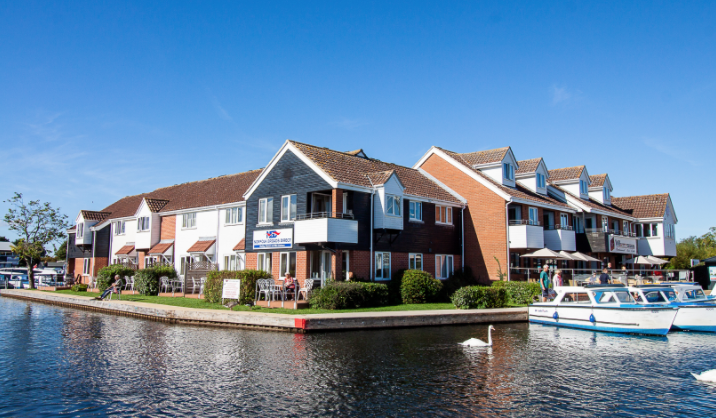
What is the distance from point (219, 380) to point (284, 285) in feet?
42.5

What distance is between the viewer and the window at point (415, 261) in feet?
104

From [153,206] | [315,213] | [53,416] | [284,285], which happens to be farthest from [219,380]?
[153,206]

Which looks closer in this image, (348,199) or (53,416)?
(53,416)

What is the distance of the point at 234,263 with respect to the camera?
3500 centimetres

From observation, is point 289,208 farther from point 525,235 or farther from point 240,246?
point 525,235

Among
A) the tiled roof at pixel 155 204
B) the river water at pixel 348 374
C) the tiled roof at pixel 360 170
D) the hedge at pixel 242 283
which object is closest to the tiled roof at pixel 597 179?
the tiled roof at pixel 360 170

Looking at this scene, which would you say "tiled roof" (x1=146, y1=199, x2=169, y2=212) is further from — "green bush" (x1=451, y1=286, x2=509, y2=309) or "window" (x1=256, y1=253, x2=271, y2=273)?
"green bush" (x1=451, y1=286, x2=509, y2=309)

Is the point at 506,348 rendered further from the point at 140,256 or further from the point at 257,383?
the point at 140,256

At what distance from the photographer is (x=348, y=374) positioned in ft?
42.6

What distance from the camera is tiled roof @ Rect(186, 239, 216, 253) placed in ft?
119

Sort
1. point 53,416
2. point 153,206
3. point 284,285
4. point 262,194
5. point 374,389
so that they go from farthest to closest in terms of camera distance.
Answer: point 153,206, point 262,194, point 284,285, point 374,389, point 53,416

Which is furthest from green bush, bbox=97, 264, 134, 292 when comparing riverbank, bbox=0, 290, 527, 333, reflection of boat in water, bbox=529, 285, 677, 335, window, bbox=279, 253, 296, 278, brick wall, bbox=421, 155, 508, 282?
reflection of boat in water, bbox=529, 285, 677, 335

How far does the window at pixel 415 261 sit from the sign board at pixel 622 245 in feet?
55.9

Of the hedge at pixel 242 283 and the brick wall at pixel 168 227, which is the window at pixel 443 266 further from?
the brick wall at pixel 168 227
